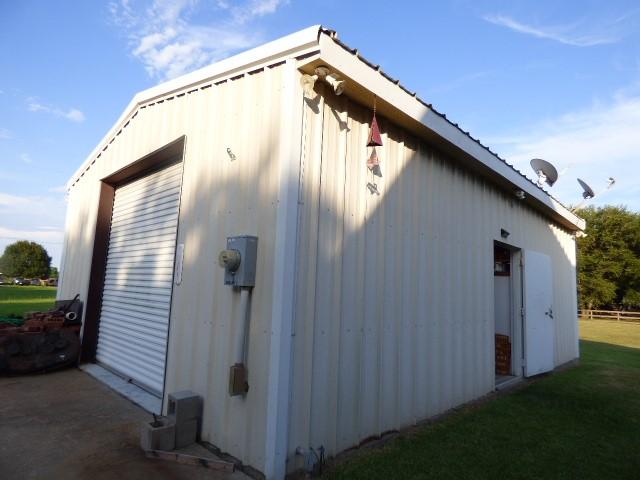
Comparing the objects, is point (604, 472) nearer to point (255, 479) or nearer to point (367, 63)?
point (255, 479)

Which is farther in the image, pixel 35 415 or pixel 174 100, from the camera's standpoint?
pixel 174 100

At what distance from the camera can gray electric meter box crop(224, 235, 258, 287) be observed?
9.64 ft

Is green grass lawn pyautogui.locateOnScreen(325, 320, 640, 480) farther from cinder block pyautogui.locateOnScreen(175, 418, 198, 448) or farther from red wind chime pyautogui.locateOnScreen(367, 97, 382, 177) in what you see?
red wind chime pyautogui.locateOnScreen(367, 97, 382, 177)

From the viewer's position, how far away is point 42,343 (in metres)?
5.32

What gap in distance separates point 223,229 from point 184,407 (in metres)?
1.56

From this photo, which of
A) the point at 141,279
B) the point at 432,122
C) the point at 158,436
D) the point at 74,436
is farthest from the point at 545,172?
the point at 74,436

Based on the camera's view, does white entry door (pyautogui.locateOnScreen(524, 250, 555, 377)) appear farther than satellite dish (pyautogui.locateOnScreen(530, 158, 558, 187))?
No

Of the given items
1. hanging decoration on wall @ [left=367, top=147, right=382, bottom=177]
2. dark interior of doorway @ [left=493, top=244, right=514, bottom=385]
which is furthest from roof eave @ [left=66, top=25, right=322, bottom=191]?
dark interior of doorway @ [left=493, top=244, right=514, bottom=385]

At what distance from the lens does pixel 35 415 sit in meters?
3.70

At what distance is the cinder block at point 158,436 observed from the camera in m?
2.95

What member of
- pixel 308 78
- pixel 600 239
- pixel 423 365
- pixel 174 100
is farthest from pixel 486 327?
pixel 600 239

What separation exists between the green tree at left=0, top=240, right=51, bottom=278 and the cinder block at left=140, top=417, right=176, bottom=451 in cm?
7760

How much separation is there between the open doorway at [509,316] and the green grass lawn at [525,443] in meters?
0.78

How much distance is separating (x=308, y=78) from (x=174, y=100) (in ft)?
7.32
